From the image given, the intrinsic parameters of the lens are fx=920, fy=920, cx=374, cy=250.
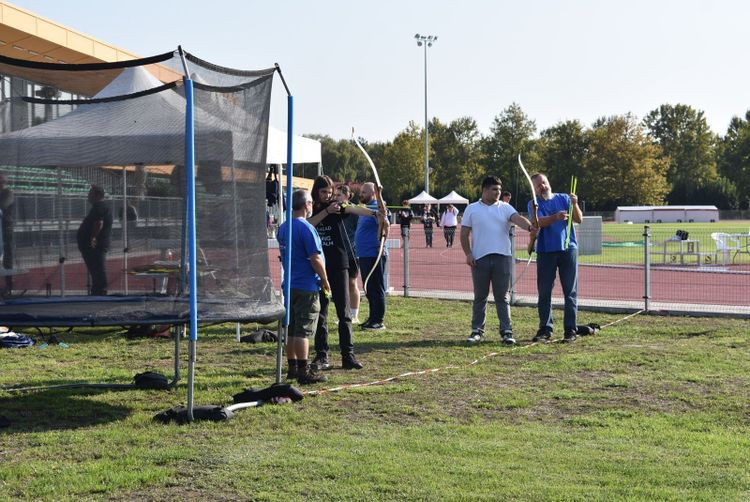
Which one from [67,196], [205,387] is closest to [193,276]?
[67,196]

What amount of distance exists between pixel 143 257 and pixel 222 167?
0.92 metres

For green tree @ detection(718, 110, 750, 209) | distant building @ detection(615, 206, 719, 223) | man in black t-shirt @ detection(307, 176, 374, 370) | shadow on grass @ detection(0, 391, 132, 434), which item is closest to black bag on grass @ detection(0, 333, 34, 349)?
shadow on grass @ detection(0, 391, 132, 434)

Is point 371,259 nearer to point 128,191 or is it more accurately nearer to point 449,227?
point 128,191

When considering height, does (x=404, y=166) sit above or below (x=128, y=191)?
above

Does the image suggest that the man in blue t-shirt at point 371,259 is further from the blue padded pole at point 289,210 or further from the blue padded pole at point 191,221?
the blue padded pole at point 191,221

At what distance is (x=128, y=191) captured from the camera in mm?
6953

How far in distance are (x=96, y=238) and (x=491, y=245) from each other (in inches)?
197

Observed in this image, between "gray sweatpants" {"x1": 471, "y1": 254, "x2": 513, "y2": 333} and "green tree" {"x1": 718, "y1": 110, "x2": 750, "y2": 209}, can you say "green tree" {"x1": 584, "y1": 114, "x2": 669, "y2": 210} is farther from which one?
"gray sweatpants" {"x1": 471, "y1": 254, "x2": 513, "y2": 333}

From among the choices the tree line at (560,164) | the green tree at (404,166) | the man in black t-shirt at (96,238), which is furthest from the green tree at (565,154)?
the man in black t-shirt at (96,238)

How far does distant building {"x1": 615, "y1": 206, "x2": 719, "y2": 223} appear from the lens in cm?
7794

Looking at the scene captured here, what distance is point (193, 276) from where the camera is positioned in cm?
643

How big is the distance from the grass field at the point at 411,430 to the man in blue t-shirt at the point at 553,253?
59 cm

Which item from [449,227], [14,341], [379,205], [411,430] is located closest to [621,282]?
[379,205]

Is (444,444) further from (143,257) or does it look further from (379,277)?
(379,277)
